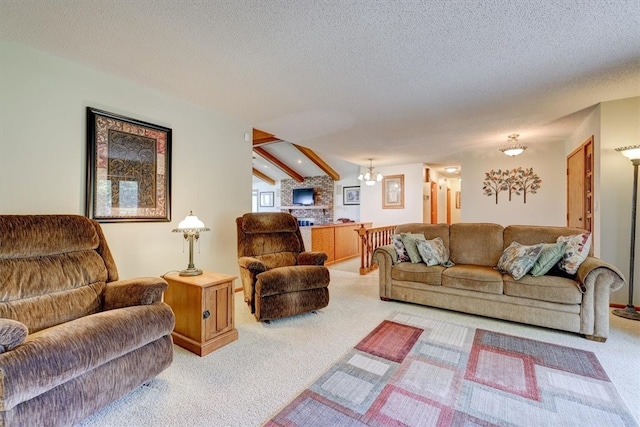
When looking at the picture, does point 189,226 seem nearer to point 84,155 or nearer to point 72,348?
point 84,155

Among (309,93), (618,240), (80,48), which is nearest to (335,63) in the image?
(309,93)

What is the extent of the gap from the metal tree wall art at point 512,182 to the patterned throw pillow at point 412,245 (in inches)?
132

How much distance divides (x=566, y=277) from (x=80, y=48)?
15.0 ft

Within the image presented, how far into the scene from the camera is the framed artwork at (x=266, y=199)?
1056 centimetres

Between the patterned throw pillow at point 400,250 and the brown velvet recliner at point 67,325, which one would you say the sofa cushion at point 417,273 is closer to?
the patterned throw pillow at point 400,250

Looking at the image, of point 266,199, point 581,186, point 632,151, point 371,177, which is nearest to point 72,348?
point 632,151

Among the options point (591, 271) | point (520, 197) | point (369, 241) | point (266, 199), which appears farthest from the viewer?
point (266, 199)

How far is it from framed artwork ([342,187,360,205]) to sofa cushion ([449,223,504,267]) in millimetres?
5086

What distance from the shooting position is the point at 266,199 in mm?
10695

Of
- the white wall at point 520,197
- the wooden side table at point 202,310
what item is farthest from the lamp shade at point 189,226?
the white wall at point 520,197

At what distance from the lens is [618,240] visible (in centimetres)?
316

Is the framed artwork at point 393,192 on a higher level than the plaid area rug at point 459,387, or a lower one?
higher

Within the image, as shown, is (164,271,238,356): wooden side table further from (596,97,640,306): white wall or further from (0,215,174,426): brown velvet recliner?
(596,97,640,306): white wall

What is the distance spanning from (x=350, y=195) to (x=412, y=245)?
5367mm
